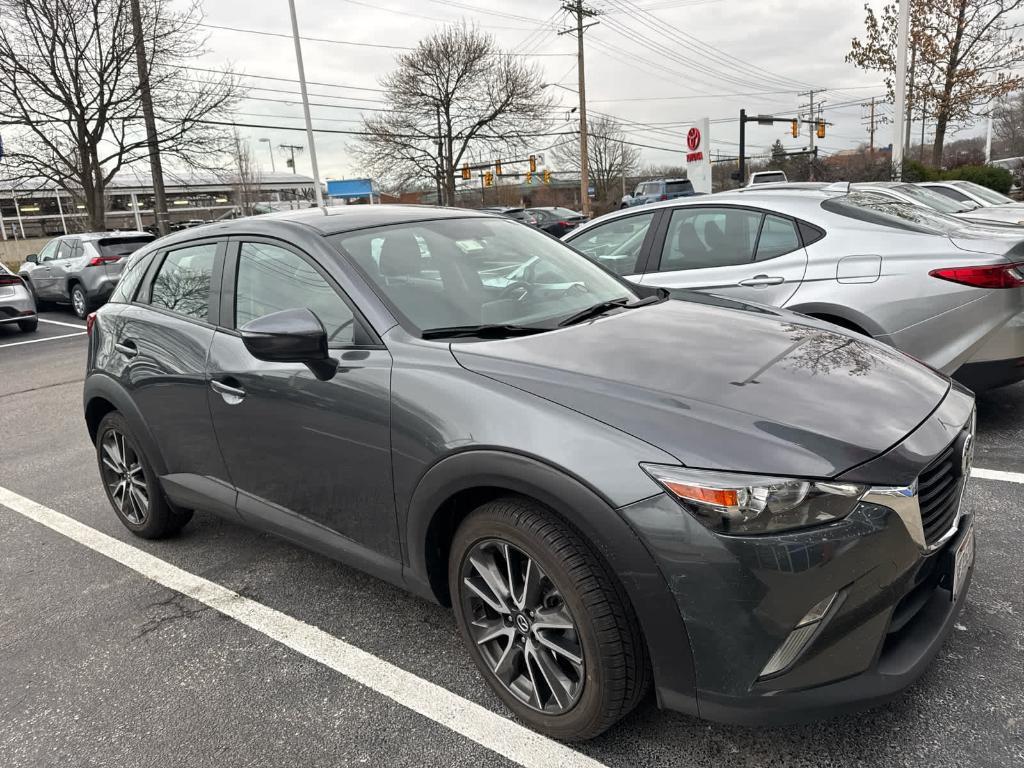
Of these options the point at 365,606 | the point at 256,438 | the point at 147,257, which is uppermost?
the point at 147,257

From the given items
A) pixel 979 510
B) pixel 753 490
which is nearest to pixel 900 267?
pixel 979 510

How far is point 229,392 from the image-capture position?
3.02 m

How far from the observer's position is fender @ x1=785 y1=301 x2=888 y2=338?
436 centimetres

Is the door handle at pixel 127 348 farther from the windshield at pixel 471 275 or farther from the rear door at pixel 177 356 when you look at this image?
the windshield at pixel 471 275

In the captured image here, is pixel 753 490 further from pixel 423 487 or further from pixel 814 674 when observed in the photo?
pixel 423 487

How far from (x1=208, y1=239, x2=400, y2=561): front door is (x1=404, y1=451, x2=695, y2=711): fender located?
1.78ft

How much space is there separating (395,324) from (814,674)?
1663 millimetres

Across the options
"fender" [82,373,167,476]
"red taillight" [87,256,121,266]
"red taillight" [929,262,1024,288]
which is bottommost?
"fender" [82,373,167,476]

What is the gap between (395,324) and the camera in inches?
101

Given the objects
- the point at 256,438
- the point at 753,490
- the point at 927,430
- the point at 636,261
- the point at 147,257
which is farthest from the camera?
the point at 636,261

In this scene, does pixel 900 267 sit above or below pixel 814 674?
above

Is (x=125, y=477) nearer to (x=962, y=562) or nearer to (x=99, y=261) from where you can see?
(x=962, y=562)

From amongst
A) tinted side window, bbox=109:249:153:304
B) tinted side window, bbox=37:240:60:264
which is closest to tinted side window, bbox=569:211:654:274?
tinted side window, bbox=109:249:153:304

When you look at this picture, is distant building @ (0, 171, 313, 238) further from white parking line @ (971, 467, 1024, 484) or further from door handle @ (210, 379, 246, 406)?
white parking line @ (971, 467, 1024, 484)
